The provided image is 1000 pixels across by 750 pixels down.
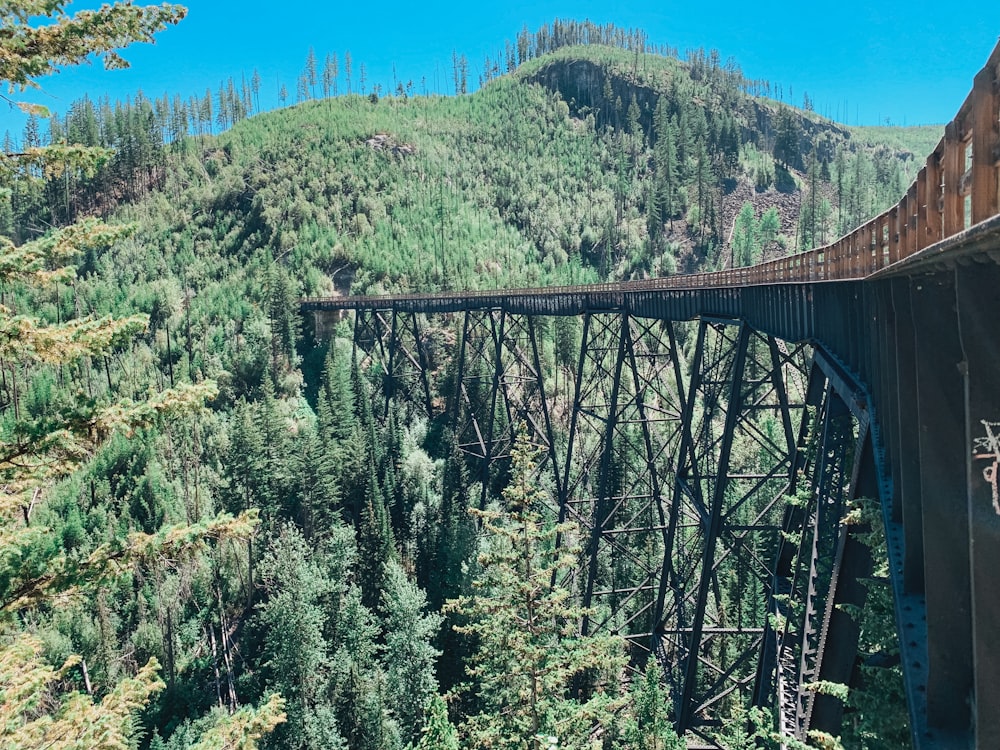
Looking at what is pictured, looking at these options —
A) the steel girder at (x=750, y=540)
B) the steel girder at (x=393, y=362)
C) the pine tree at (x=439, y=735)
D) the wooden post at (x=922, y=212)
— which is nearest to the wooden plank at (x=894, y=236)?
the wooden post at (x=922, y=212)

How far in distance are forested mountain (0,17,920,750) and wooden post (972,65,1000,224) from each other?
5199 mm

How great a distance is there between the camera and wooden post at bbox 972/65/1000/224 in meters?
2.44

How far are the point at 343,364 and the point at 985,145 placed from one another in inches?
1614

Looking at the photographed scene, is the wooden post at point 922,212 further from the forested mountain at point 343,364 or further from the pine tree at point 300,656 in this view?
the pine tree at point 300,656

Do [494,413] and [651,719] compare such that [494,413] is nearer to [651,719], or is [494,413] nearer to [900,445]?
[651,719]

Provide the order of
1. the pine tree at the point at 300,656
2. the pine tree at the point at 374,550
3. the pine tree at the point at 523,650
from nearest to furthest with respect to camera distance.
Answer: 1. the pine tree at the point at 523,650
2. the pine tree at the point at 300,656
3. the pine tree at the point at 374,550

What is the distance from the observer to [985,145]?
2484 mm

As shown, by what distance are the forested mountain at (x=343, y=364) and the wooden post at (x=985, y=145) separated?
520cm

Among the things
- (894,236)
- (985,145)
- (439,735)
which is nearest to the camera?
(985,145)

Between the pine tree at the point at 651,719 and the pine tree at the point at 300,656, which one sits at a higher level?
the pine tree at the point at 651,719

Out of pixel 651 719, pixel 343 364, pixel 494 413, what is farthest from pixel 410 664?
pixel 343 364

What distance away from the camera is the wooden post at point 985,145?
2.44 meters

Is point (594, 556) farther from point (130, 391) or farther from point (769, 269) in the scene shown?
point (130, 391)

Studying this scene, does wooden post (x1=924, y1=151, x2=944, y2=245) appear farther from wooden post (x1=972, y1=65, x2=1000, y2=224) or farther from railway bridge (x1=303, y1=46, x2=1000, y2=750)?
wooden post (x1=972, y1=65, x2=1000, y2=224)
